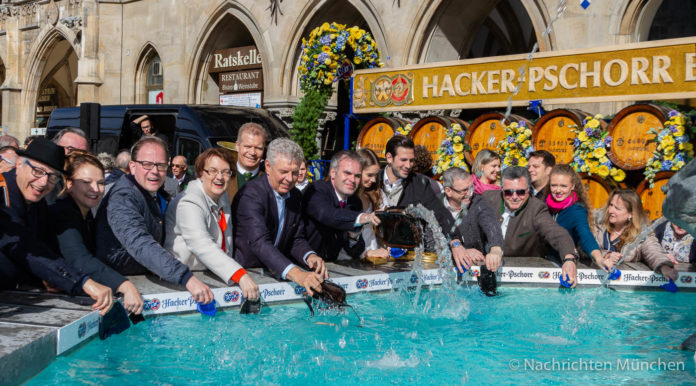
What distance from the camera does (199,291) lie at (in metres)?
4.07

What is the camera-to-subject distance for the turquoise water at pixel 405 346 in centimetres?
351

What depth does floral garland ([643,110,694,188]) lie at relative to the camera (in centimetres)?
789

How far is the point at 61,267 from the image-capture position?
389cm

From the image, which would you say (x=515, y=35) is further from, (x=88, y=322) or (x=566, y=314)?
(x=88, y=322)

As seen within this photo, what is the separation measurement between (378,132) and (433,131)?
118cm

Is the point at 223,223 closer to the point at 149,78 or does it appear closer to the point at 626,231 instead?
the point at 626,231

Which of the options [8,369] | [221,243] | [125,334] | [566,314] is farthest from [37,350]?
[566,314]

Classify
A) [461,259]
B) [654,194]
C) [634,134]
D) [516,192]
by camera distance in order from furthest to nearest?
[634,134] < [654,194] < [516,192] < [461,259]

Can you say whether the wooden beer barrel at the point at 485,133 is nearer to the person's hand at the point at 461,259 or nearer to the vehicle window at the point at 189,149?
the vehicle window at the point at 189,149

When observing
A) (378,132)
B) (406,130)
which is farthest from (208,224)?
(378,132)

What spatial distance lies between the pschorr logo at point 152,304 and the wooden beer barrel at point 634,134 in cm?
637

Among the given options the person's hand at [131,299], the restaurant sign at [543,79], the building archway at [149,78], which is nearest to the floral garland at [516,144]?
the restaurant sign at [543,79]

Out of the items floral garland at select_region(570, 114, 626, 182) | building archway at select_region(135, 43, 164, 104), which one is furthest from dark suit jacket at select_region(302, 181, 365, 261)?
building archway at select_region(135, 43, 164, 104)

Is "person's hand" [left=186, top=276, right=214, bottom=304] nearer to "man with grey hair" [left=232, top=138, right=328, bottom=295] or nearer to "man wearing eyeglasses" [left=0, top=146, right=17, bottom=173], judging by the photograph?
"man with grey hair" [left=232, top=138, right=328, bottom=295]
